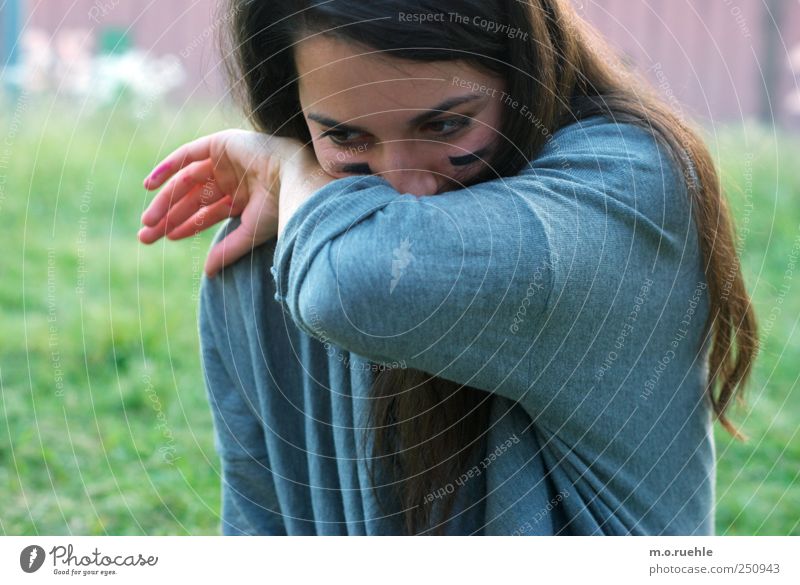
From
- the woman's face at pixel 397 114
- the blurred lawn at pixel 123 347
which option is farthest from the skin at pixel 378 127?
the blurred lawn at pixel 123 347

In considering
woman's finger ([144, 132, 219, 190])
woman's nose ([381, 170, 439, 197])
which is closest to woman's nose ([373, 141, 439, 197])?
woman's nose ([381, 170, 439, 197])

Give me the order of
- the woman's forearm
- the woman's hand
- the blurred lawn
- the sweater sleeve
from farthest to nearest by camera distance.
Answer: the blurred lawn → the woman's hand → the woman's forearm → the sweater sleeve

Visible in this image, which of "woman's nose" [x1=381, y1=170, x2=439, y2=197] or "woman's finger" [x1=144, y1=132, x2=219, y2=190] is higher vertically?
"woman's nose" [x1=381, y1=170, x2=439, y2=197]

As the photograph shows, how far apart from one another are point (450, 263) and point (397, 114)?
155 millimetres

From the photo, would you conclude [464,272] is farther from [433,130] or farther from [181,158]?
[181,158]

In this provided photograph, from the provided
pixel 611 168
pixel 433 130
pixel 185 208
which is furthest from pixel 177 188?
pixel 611 168

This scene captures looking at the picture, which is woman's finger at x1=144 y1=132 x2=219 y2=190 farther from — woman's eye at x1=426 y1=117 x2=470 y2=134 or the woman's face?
woman's eye at x1=426 y1=117 x2=470 y2=134

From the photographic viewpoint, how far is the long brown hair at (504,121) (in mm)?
713

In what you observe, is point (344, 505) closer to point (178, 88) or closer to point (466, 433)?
point (466, 433)

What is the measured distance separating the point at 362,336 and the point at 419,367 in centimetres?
6

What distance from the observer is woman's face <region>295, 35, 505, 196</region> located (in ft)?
2.36

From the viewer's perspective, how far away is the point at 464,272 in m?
0.63

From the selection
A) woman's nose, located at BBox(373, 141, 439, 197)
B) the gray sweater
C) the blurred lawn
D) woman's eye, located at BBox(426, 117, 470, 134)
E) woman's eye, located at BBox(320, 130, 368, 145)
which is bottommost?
the blurred lawn

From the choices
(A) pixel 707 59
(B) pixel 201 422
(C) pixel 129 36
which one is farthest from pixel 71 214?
(A) pixel 707 59
